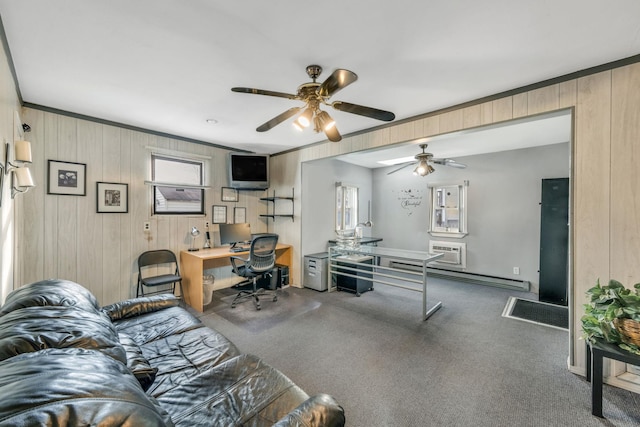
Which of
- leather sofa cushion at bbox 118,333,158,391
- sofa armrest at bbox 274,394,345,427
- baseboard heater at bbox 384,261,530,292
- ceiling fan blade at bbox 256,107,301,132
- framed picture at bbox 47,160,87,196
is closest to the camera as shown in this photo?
sofa armrest at bbox 274,394,345,427

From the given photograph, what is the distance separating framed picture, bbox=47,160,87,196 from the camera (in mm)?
3014

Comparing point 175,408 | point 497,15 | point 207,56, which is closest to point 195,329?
point 175,408

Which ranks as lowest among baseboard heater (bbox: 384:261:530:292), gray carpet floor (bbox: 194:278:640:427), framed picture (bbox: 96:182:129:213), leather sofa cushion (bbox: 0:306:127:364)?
gray carpet floor (bbox: 194:278:640:427)

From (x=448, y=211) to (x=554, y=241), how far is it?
5.91 feet

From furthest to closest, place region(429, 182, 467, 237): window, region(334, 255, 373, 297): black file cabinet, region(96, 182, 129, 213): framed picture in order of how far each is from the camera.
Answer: region(429, 182, 467, 237): window → region(334, 255, 373, 297): black file cabinet → region(96, 182, 129, 213): framed picture

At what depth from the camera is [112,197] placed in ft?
11.3

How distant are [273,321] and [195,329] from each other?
132cm

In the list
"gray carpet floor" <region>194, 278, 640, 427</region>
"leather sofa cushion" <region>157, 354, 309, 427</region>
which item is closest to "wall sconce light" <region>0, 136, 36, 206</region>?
"leather sofa cushion" <region>157, 354, 309, 427</region>

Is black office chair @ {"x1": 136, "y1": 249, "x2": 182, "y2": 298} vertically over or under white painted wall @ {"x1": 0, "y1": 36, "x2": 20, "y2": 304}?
under

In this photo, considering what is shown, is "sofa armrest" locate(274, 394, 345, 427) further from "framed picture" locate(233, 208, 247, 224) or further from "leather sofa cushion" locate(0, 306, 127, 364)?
"framed picture" locate(233, 208, 247, 224)

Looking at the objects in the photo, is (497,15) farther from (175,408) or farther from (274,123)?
(175,408)

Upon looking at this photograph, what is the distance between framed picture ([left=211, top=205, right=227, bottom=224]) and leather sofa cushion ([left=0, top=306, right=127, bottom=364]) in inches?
121

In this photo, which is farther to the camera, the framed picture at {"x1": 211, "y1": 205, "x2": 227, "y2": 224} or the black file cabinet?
the framed picture at {"x1": 211, "y1": 205, "x2": 227, "y2": 224}

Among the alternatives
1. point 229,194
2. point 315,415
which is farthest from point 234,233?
point 315,415
